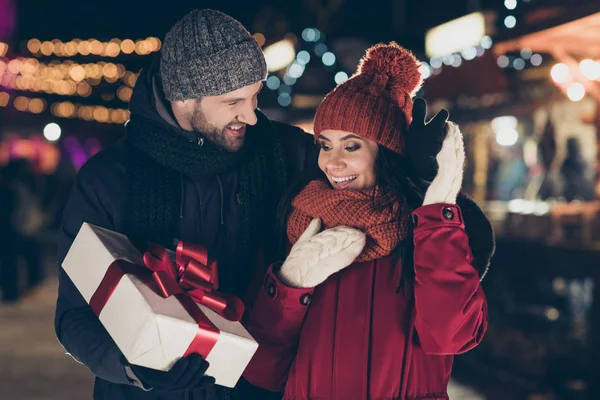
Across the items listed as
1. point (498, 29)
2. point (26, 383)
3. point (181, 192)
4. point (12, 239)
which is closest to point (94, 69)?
point (12, 239)

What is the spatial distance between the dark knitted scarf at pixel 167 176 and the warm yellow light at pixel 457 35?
11.6 feet

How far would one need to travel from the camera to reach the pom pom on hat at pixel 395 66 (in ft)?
7.89

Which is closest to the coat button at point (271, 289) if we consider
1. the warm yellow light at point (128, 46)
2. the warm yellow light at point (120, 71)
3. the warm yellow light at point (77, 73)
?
the warm yellow light at point (128, 46)

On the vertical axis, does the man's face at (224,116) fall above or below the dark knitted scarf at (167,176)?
above

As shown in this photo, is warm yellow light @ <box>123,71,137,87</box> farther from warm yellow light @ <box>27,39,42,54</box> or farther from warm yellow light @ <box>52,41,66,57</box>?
warm yellow light @ <box>27,39,42,54</box>

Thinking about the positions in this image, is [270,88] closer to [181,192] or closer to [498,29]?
[498,29]

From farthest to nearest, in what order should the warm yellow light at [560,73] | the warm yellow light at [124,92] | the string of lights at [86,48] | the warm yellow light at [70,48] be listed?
the warm yellow light at [124,92], the warm yellow light at [70,48], the string of lights at [86,48], the warm yellow light at [560,73]

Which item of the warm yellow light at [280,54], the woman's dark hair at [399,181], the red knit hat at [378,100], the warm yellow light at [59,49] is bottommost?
the woman's dark hair at [399,181]

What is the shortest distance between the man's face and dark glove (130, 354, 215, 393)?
0.81 m

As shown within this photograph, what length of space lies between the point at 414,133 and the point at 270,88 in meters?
8.23

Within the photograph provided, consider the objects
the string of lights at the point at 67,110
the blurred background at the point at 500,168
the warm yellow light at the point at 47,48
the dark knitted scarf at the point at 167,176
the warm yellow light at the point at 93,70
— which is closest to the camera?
the dark knitted scarf at the point at 167,176

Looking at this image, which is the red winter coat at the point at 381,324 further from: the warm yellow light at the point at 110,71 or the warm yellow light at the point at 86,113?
the warm yellow light at the point at 86,113

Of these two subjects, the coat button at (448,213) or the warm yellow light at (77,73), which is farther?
the warm yellow light at (77,73)

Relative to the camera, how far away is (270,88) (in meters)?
10.4
